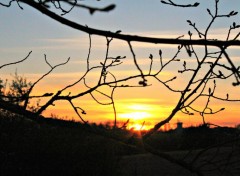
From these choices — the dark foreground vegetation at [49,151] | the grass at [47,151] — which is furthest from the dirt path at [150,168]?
the grass at [47,151]

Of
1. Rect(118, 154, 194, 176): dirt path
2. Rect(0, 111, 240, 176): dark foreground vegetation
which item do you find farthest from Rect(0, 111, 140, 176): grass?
Rect(118, 154, 194, 176): dirt path

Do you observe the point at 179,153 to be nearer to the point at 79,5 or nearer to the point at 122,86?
the point at 122,86

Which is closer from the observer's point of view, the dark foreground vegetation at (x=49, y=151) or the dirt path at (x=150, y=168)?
the dark foreground vegetation at (x=49, y=151)

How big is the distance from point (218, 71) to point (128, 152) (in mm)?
21112

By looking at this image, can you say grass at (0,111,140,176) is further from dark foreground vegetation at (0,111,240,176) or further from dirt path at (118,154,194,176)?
dirt path at (118,154,194,176)

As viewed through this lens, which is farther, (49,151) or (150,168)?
(150,168)

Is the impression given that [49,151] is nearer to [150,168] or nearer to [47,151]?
[47,151]

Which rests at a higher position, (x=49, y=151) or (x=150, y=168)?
(x=49, y=151)

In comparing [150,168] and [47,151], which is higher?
[47,151]

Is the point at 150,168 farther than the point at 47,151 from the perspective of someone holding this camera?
Yes

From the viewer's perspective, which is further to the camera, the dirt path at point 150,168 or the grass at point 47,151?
the dirt path at point 150,168

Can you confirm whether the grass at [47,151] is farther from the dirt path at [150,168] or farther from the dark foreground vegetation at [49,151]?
the dirt path at [150,168]

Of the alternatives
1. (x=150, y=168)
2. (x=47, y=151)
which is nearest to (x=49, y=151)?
(x=47, y=151)

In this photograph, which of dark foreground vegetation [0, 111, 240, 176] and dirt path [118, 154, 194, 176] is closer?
dark foreground vegetation [0, 111, 240, 176]
